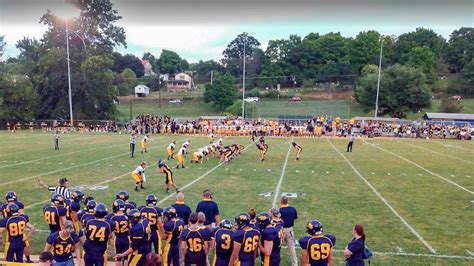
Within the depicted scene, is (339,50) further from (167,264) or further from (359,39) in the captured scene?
(167,264)

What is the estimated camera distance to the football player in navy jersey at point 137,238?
22.6 ft

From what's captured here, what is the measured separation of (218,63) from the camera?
4567 inches

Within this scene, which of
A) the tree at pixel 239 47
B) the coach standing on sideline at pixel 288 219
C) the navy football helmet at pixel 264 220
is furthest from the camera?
the tree at pixel 239 47

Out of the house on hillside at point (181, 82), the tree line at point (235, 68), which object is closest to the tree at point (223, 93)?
the tree line at point (235, 68)

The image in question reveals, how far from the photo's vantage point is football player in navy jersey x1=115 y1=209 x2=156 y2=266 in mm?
6879

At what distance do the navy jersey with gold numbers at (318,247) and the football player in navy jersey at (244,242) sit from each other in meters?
0.76

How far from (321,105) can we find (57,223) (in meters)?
60.9

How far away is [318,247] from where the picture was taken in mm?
6188

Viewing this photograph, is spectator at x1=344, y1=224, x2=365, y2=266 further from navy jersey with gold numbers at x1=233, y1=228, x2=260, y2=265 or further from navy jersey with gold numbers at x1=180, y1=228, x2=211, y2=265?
navy jersey with gold numbers at x1=180, y1=228, x2=211, y2=265

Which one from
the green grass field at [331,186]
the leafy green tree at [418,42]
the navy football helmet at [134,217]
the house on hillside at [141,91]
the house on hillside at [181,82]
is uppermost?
the leafy green tree at [418,42]

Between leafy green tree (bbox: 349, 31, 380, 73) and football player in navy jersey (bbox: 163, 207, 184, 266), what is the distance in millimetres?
87754

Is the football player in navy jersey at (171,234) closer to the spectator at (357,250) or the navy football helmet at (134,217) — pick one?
the navy football helmet at (134,217)

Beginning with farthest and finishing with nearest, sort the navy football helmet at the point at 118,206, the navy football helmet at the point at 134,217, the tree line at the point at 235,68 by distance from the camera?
the tree line at the point at 235,68, the navy football helmet at the point at 118,206, the navy football helmet at the point at 134,217

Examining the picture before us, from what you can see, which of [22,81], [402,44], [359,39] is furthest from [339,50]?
[22,81]
